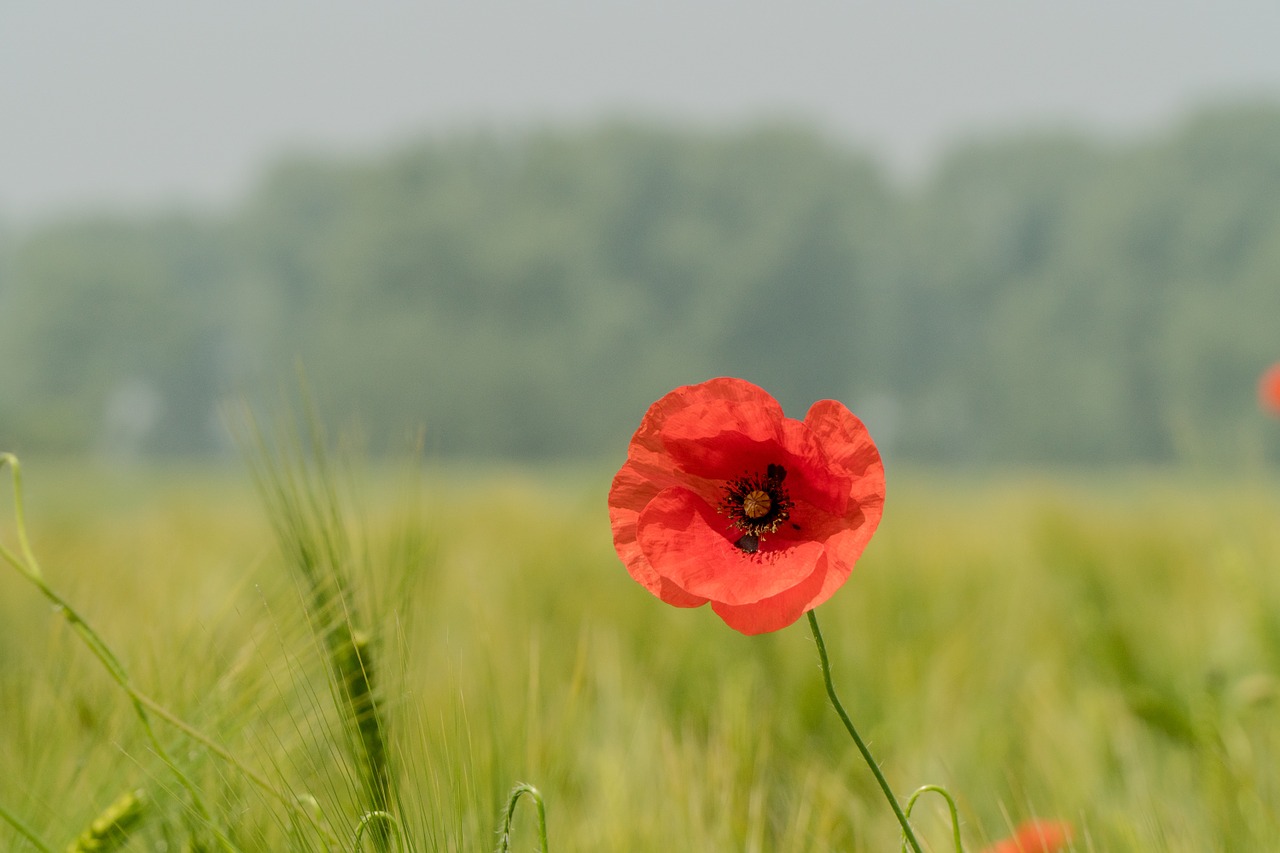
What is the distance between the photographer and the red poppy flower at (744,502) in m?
0.33

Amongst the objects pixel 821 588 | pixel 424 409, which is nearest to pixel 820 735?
pixel 821 588

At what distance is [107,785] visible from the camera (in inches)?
22.3

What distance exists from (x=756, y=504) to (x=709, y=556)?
0.03 m

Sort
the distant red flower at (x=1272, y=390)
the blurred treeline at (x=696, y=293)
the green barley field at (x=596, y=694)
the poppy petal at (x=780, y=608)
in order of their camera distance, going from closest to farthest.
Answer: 1. the poppy petal at (x=780, y=608)
2. the green barley field at (x=596, y=694)
3. the distant red flower at (x=1272, y=390)
4. the blurred treeline at (x=696, y=293)

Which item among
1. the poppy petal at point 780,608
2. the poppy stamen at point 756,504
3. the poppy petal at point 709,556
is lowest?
the poppy petal at point 780,608

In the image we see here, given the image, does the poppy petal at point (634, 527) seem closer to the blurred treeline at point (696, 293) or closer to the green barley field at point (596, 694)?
the green barley field at point (596, 694)

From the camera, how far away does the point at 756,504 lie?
1.19 feet

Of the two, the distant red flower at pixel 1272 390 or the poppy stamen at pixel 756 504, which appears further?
the distant red flower at pixel 1272 390

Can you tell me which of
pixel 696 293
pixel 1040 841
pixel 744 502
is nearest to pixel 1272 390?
pixel 1040 841

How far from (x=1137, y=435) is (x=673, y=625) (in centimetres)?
1423

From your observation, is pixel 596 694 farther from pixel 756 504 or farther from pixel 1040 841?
pixel 756 504

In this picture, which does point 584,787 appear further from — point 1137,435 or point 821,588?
point 1137,435

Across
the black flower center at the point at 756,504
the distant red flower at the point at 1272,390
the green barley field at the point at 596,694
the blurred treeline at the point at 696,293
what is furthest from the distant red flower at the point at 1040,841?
the blurred treeline at the point at 696,293

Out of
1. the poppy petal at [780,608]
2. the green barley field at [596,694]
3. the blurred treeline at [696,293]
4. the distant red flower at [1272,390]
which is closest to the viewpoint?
the poppy petal at [780,608]
